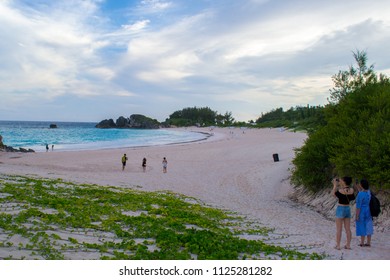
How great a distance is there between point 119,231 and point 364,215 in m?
5.61

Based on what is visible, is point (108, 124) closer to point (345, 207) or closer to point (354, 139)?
point (354, 139)

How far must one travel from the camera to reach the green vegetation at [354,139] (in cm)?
1065

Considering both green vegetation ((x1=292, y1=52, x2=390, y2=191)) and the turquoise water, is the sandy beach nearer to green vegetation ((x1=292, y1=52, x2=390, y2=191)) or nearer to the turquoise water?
green vegetation ((x1=292, y1=52, x2=390, y2=191))

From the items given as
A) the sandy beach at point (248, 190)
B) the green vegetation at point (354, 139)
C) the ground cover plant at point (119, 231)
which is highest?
the green vegetation at point (354, 139)

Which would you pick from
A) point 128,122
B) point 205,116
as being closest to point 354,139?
point 128,122

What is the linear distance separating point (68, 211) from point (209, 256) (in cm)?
446

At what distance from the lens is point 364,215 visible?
8344mm

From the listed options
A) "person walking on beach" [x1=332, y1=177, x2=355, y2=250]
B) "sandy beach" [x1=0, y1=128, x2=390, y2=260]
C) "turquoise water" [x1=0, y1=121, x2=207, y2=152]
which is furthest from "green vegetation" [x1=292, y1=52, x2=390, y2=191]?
"turquoise water" [x1=0, y1=121, x2=207, y2=152]

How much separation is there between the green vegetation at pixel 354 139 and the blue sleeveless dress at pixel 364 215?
2.26 m

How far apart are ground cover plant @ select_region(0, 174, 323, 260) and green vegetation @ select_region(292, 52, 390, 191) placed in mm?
3878

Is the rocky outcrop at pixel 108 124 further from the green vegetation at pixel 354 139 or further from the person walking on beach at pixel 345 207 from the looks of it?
the person walking on beach at pixel 345 207

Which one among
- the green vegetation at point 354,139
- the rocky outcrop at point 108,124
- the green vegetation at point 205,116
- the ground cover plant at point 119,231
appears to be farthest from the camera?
the green vegetation at point 205,116

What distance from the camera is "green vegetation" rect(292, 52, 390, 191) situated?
10.6 m

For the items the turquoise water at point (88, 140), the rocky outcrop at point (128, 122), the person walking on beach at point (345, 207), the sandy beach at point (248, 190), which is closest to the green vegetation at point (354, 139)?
the sandy beach at point (248, 190)
